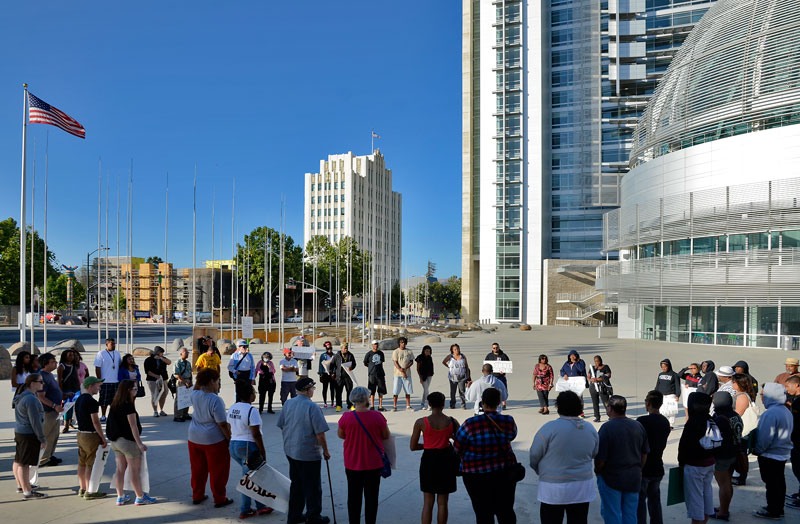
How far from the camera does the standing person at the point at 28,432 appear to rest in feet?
24.0

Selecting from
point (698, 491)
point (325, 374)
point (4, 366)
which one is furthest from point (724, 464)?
point (4, 366)

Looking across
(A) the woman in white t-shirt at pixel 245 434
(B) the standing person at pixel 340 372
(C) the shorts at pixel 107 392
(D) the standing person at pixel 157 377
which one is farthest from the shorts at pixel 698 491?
(D) the standing person at pixel 157 377

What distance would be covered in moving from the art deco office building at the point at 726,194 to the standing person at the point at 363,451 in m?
33.3

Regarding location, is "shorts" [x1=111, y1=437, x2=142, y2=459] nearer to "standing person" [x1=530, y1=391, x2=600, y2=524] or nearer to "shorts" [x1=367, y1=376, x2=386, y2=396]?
"standing person" [x1=530, y1=391, x2=600, y2=524]

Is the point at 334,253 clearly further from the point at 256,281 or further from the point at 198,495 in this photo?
the point at 198,495

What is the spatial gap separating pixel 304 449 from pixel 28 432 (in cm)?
402

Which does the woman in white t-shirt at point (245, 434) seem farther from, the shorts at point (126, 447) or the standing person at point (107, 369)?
the standing person at point (107, 369)

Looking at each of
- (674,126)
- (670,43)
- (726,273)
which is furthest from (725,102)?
(670,43)

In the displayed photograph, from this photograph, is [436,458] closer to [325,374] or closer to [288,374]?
[288,374]

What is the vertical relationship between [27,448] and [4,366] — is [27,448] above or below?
above

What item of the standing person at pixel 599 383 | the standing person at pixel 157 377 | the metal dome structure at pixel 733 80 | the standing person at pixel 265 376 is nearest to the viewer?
the standing person at pixel 599 383

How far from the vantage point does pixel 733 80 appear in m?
35.1

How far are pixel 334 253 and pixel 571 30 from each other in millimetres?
50981

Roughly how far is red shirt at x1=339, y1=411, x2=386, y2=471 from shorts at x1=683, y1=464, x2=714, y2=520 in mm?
3528
